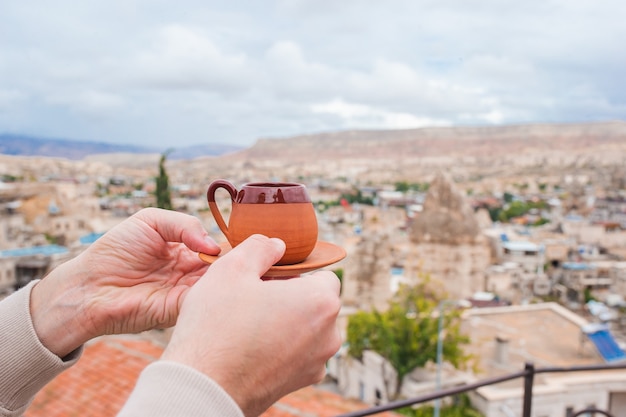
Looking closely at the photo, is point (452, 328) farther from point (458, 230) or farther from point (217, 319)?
point (458, 230)

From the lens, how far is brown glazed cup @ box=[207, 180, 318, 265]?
1.35 m

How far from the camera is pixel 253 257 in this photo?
3.56 ft

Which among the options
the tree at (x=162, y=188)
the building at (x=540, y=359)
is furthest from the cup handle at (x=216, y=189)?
the tree at (x=162, y=188)

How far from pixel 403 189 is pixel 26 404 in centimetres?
8094

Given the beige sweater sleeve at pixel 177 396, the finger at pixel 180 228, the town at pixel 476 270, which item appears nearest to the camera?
the beige sweater sleeve at pixel 177 396

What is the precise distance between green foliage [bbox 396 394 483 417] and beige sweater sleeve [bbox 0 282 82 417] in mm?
8113

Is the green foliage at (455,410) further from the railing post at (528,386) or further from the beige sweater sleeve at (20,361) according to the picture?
the beige sweater sleeve at (20,361)

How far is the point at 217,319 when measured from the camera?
0.89m

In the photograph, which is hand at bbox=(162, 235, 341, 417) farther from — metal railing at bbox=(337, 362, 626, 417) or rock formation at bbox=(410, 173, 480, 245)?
rock formation at bbox=(410, 173, 480, 245)

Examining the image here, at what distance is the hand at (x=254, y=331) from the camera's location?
84 centimetres

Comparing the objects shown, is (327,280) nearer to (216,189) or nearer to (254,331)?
(254,331)

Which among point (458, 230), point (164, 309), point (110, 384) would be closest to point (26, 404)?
point (164, 309)

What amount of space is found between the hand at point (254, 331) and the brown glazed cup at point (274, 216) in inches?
10.5

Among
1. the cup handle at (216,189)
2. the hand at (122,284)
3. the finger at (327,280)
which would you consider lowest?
the hand at (122,284)
